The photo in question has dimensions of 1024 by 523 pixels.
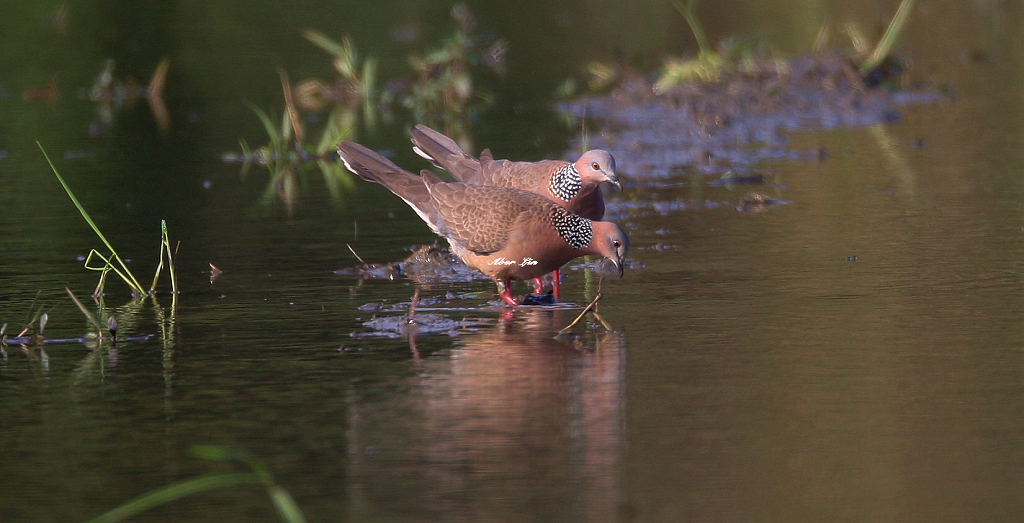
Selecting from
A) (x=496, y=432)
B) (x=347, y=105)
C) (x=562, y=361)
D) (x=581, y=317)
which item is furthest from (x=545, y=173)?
(x=347, y=105)

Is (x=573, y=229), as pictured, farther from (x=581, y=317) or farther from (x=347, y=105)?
(x=347, y=105)

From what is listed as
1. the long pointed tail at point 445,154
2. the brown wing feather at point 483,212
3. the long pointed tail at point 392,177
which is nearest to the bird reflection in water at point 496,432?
the brown wing feather at point 483,212

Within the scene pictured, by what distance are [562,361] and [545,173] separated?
2445 millimetres

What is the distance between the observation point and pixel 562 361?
6.77m

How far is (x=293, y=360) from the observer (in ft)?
22.4

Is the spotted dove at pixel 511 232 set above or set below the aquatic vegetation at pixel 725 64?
below

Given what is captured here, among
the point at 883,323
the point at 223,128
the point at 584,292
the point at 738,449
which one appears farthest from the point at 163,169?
the point at 738,449

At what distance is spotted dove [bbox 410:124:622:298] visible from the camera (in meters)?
8.65

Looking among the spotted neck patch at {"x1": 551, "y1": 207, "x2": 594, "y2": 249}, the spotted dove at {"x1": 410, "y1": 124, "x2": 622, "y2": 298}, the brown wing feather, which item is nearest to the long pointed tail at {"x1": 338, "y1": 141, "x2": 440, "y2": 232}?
the brown wing feather

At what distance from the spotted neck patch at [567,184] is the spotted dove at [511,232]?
1.71ft

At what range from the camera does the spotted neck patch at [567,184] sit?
8.74 meters

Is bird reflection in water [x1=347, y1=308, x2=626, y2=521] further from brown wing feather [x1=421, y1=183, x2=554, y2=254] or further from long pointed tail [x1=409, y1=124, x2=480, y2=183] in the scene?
long pointed tail [x1=409, y1=124, x2=480, y2=183]

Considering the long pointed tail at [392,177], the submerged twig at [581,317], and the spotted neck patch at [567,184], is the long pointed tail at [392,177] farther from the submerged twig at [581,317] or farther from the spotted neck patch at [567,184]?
the submerged twig at [581,317]

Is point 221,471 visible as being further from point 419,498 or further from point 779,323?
point 779,323
